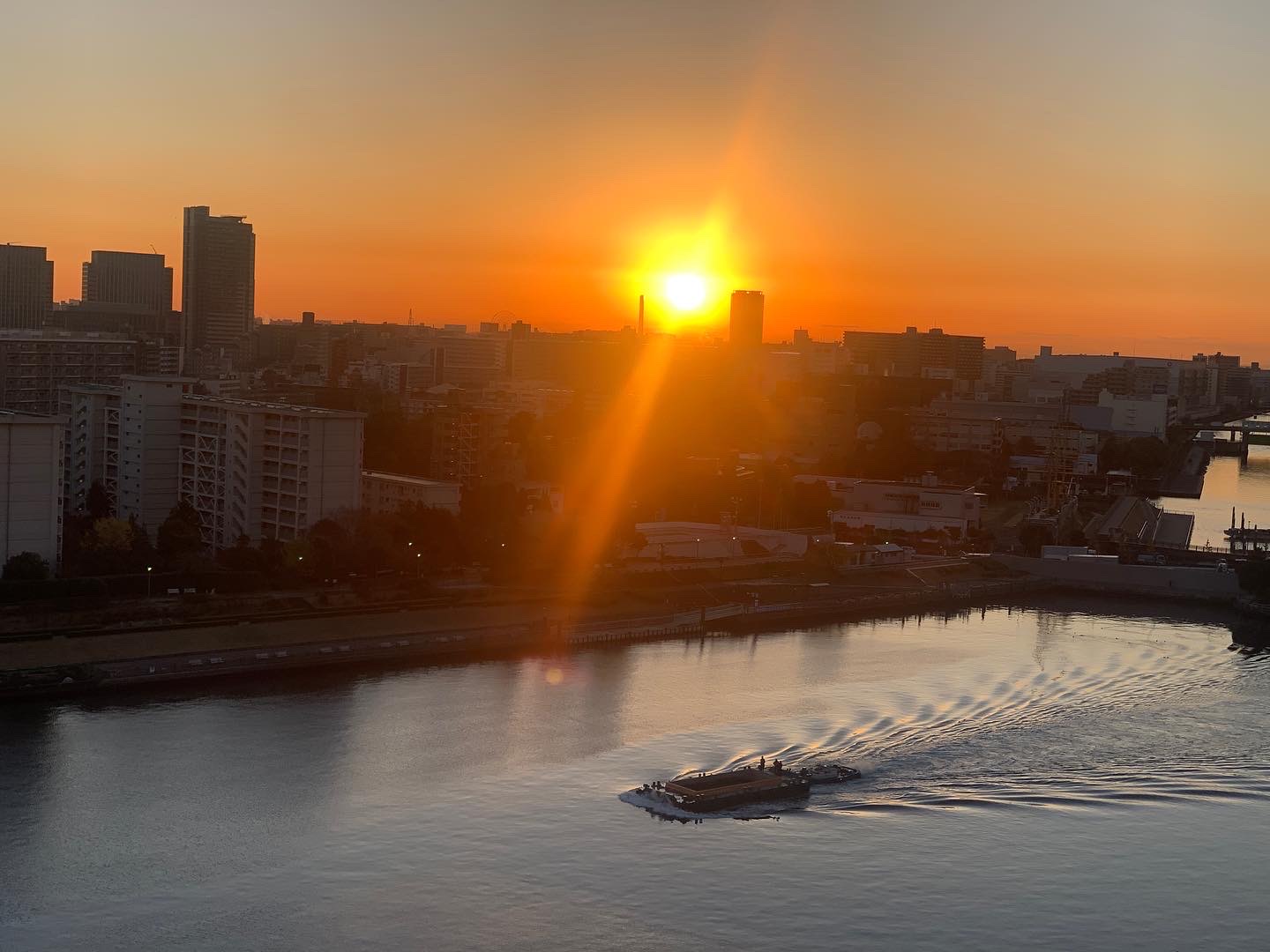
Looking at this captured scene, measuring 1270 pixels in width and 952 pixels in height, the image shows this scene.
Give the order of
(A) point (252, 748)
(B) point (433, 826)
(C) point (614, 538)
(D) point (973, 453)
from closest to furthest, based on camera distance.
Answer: (B) point (433, 826) → (A) point (252, 748) → (C) point (614, 538) → (D) point (973, 453)

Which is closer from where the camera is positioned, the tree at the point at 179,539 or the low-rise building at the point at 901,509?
the tree at the point at 179,539

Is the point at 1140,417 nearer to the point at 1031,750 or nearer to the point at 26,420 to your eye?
the point at 1031,750

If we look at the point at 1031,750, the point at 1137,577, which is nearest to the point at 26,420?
the point at 1031,750

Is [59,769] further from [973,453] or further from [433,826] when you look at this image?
[973,453]

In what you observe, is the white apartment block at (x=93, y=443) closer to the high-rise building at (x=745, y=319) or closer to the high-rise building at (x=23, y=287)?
the high-rise building at (x=23, y=287)

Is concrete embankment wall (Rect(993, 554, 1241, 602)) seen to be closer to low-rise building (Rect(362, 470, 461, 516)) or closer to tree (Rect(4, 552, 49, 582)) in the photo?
low-rise building (Rect(362, 470, 461, 516))

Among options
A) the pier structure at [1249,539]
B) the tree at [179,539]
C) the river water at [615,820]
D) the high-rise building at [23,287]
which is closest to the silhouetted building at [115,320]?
the high-rise building at [23,287]

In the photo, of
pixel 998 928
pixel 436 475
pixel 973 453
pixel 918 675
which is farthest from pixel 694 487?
pixel 998 928
